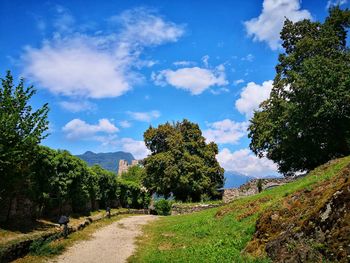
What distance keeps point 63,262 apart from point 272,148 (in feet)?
116

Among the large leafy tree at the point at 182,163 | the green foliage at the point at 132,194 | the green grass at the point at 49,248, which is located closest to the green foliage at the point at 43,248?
the green grass at the point at 49,248

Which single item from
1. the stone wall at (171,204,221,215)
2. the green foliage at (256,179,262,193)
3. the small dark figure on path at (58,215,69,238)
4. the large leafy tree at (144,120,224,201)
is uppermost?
the large leafy tree at (144,120,224,201)

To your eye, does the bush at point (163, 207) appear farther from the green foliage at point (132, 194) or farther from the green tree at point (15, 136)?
the green tree at point (15, 136)

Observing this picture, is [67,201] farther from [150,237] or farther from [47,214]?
[150,237]

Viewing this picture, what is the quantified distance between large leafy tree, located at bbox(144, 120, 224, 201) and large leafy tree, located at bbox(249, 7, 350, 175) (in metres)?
13.4

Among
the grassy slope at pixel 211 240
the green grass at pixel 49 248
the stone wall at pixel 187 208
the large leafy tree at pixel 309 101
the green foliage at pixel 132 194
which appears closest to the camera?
the grassy slope at pixel 211 240

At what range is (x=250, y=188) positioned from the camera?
52281 millimetres

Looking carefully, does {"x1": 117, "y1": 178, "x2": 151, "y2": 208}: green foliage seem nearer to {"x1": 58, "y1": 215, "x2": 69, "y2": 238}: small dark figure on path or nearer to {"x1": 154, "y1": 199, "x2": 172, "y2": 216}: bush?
{"x1": 154, "y1": 199, "x2": 172, "y2": 216}: bush

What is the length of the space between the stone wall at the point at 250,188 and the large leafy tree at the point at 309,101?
3110mm

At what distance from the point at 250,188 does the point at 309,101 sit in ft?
Result: 66.4

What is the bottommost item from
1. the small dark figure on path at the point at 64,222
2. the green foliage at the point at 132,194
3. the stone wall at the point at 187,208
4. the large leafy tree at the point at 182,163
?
the small dark figure on path at the point at 64,222

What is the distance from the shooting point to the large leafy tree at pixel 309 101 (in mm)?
34938

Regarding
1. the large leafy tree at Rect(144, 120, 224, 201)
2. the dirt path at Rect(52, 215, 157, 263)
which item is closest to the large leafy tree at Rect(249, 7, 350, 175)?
the large leafy tree at Rect(144, 120, 224, 201)

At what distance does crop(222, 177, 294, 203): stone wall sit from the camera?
5009 cm
